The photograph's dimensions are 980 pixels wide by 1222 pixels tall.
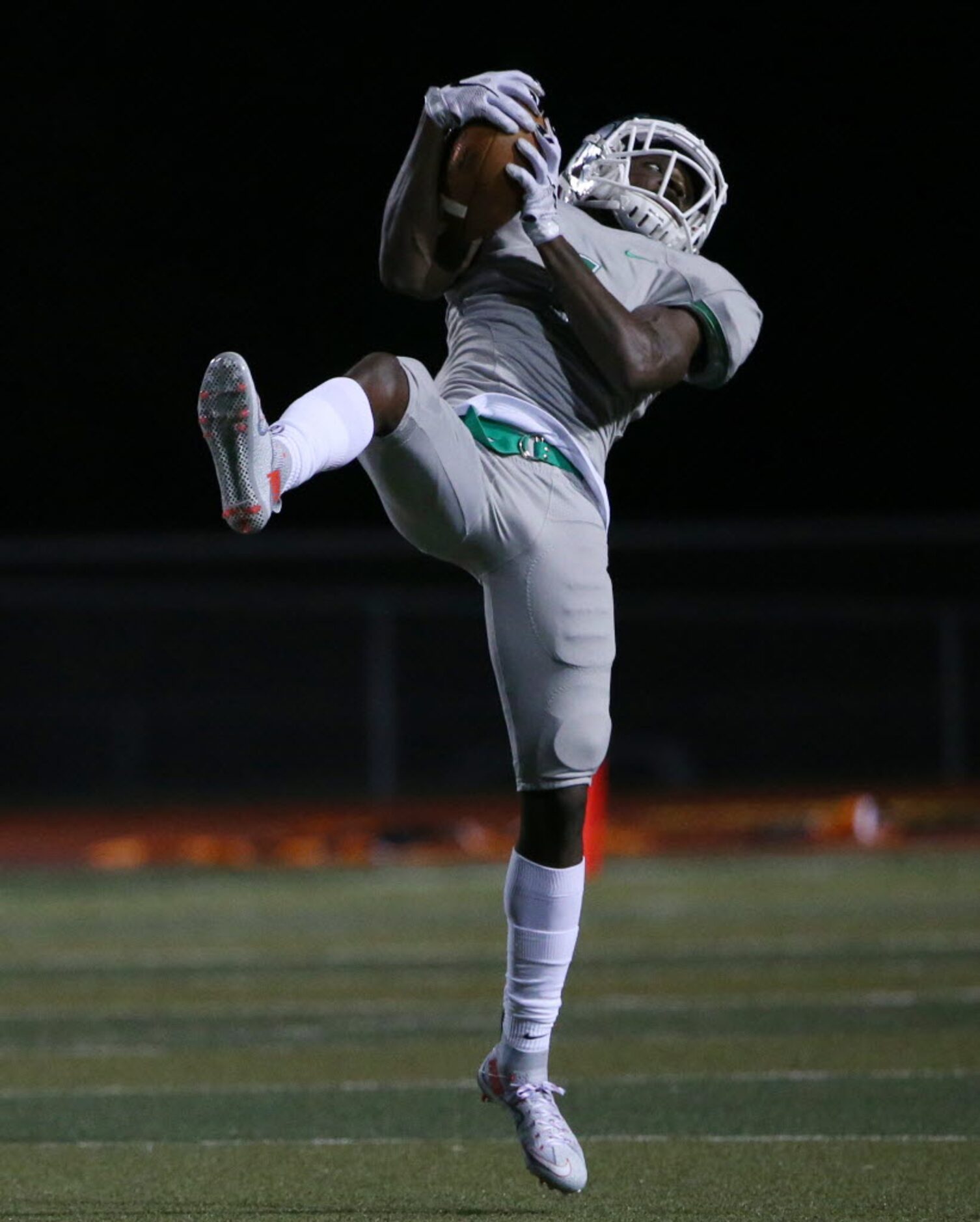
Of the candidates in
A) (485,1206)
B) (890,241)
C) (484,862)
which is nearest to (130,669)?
(484,862)

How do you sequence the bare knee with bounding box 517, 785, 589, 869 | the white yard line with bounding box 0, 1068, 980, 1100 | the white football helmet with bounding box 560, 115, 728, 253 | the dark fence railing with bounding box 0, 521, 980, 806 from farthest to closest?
the dark fence railing with bounding box 0, 521, 980, 806, the white yard line with bounding box 0, 1068, 980, 1100, the white football helmet with bounding box 560, 115, 728, 253, the bare knee with bounding box 517, 785, 589, 869

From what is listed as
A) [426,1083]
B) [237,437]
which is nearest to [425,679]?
[426,1083]

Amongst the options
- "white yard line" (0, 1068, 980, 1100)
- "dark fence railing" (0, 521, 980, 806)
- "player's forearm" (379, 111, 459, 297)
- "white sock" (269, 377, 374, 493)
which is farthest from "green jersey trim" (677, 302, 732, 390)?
"dark fence railing" (0, 521, 980, 806)

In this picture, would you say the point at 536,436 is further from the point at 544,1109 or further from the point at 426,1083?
the point at 426,1083

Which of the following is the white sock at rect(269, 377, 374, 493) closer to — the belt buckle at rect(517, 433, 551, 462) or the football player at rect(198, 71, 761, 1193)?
the football player at rect(198, 71, 761, 1193)

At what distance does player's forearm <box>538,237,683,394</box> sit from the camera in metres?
3.63

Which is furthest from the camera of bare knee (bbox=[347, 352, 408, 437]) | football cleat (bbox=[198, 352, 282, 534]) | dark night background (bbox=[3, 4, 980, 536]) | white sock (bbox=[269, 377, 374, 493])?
dark night background (bbox=[3, 4, 980, 536])

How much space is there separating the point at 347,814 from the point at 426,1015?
10.2 metres

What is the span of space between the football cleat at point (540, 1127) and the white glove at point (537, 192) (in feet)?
4.83

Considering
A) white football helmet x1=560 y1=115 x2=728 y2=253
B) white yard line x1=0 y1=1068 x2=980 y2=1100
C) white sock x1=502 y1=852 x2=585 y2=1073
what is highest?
white football helmet x1=560 y1=115 x2=728 y2=253

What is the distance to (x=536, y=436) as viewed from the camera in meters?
3.79

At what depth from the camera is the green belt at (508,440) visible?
375 centimetres

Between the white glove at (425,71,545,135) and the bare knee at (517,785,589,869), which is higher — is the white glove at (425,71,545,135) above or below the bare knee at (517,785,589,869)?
above

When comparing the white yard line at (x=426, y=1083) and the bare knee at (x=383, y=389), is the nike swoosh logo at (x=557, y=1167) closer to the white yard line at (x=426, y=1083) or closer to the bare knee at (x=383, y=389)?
the bare knee at (x=383, y=389)
